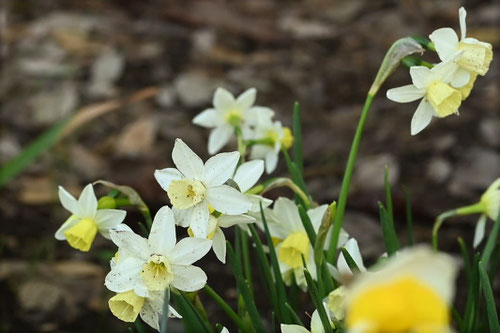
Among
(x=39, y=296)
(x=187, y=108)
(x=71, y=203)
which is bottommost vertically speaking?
(x=39, y=296)

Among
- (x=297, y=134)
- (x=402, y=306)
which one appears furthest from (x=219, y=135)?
(x=402, y=306)

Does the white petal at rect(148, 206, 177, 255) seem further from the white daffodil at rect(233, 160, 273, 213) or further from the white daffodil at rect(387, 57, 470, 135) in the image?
the white daffodil at rect(387, 57, 470, 135)

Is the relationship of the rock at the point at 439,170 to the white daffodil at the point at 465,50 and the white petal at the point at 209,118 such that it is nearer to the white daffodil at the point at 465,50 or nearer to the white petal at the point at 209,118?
the white petal at the point at 209,118

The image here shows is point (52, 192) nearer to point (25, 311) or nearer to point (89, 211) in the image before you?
point (25, 311)

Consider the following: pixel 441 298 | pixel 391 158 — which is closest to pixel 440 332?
pixel 441 298

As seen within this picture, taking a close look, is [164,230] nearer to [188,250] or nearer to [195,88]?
[188,250]
